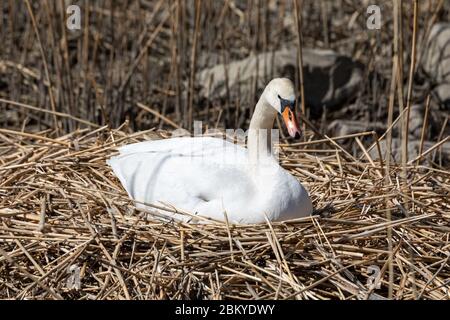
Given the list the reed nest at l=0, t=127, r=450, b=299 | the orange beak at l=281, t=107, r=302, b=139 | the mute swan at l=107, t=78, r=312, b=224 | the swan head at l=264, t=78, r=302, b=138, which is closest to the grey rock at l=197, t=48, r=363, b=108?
the mute swan at l=107, t=78, r=312, b=224

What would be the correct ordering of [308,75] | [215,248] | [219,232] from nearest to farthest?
[215,248]
[219,232]
[308,75]

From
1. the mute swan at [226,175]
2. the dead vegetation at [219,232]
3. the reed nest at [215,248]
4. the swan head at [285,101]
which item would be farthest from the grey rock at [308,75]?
the swan head at [285,101]

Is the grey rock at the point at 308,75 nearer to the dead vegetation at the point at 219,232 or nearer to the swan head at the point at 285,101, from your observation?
the dead vegetation at the point at 219,232

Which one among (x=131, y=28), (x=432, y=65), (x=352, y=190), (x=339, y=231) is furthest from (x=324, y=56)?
(x=339, y=231)

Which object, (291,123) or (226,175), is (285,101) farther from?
(226,175)

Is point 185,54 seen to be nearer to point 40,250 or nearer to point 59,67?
point 59,67

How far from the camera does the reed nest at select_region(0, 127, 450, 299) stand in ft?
13.7

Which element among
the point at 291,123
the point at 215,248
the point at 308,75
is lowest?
the point at 215,248

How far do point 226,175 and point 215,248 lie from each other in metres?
0.48

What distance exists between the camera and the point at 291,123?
4391 mm

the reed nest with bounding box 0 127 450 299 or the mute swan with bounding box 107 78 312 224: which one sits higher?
the mute swan with bounding box 107 78 312 224

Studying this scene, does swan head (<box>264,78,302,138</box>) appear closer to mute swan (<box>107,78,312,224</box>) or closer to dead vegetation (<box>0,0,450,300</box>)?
mute swan (<box>107,78,312,224</box>)

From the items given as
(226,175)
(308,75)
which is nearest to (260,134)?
(226,175)

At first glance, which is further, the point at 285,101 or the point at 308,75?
the point at 308,75
